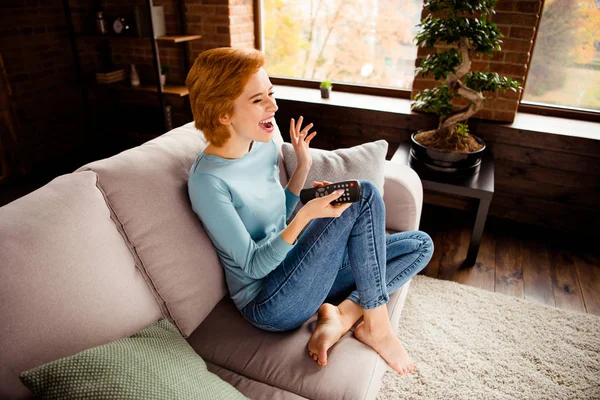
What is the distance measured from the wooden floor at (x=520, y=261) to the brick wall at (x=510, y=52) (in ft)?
2.21

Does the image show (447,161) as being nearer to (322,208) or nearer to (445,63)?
(445,63)

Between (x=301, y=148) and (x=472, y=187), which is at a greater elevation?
(x=301, y=148)

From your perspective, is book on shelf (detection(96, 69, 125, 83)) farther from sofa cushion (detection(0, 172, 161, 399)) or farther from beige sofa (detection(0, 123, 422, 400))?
sofa cushion (detection(0, 172, 161, 399))

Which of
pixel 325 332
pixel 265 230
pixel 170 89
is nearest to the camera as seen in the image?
pixel 325 332

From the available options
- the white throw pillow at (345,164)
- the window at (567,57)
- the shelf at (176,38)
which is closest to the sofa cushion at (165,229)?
the white throw pillow at (345,164)

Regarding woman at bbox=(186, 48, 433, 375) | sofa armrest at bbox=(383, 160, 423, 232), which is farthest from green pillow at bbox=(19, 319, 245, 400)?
sofa armrest at bbox=(383, 160, 423, 232)

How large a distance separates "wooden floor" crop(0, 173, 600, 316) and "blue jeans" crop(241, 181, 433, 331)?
3.42ft

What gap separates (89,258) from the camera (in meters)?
1.02

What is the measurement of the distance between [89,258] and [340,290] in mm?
806

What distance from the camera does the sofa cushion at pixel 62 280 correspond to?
88 cm

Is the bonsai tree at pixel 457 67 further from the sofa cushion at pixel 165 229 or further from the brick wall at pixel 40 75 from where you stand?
the brick wall at pixel 40 75

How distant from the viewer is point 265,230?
1334 millimetres

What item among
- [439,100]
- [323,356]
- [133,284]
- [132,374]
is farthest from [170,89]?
[132,374]

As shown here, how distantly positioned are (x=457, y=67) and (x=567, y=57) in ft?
2.72
